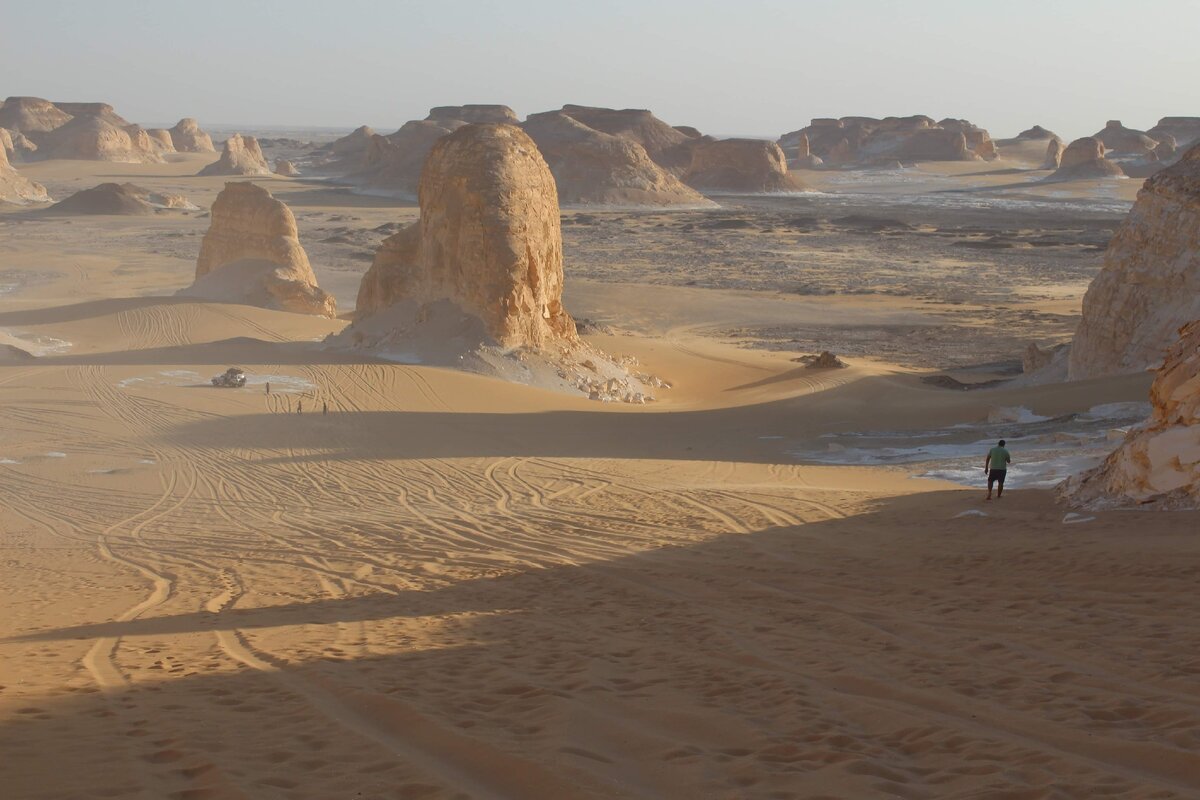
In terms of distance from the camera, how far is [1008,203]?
289ft

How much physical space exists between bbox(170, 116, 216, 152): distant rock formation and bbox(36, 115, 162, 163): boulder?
19956 mm

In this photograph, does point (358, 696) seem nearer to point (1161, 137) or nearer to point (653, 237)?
point (653, 237)

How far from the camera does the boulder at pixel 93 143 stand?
105 m

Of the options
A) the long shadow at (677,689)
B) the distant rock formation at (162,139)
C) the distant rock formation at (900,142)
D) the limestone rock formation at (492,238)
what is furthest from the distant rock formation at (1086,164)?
the long shadow at (677,689)

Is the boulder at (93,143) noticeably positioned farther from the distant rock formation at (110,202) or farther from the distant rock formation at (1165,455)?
the distant rock formation at (1165,455)

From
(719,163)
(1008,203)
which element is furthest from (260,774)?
(719,163)

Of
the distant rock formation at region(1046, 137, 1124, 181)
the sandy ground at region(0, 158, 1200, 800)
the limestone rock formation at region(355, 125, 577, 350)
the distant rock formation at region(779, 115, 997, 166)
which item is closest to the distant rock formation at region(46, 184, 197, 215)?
the sandy ground at region(0, 158, 1200, 800)

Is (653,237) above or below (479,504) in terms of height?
above

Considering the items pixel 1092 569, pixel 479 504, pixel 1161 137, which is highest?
pixel 1161 137

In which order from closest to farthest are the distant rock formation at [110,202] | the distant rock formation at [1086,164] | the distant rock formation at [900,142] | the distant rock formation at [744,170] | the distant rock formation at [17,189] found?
the distant rock formation at [110,202] → the distant rock formation at [17,189] → the distant rock formation at [744,170] → the distant rock formation at [1086,164] → the distant rock formation at [900,142]

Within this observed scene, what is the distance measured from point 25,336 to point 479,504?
1812 cm

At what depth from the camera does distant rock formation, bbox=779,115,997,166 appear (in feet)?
420

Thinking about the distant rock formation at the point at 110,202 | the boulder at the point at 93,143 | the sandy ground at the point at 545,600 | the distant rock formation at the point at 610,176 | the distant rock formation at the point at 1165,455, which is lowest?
the sandy ground at the point at 545,600

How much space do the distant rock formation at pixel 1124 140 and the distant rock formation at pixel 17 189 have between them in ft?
330
